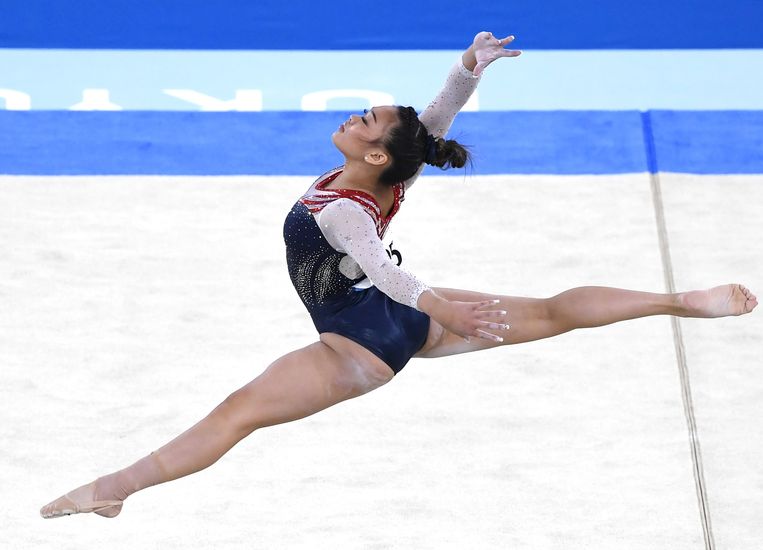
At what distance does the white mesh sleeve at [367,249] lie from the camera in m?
3.17

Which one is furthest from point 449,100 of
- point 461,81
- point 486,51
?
point 486,51

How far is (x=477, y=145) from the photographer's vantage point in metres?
6.62

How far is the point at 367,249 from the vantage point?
3.21 m

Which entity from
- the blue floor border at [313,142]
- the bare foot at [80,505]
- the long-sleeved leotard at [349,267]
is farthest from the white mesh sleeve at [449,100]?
the blue floor border at [313,142]

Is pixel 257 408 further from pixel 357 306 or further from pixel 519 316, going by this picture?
pixel 519 316

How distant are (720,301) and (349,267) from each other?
0.95 metres

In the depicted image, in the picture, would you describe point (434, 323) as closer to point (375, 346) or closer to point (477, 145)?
point (375, 346)

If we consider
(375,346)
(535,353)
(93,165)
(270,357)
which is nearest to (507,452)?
(535,353)

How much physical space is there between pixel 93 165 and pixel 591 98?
2.67 meters

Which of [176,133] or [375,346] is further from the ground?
[176,133]
